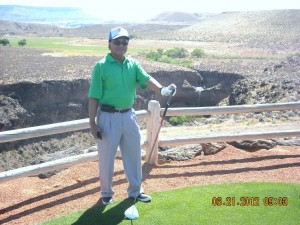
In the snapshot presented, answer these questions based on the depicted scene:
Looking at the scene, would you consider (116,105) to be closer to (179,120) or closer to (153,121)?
(153,121)

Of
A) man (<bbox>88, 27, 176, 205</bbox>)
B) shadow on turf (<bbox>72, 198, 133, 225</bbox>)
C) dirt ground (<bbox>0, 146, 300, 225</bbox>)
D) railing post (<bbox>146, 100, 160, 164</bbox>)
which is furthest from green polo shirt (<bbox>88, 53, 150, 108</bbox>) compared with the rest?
railing post (<bbox>146, 100, 160, 164</bbox>)

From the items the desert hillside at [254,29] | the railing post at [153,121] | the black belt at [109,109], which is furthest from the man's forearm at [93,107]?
the desert hillside at [254,29]

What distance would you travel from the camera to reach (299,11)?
12312 centimetres

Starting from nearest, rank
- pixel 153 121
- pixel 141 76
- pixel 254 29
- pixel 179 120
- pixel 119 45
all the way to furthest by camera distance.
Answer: pixel 119 45
pixel 141 76
pixel 153 121
pixel 179 120
pixel 254 29

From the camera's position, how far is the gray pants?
209 inches

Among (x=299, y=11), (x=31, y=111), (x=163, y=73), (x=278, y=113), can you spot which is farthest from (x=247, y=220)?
(x=299, y=11)

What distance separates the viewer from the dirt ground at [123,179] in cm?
590

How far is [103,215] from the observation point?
5.47 m

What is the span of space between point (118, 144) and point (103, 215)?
37.3 inches

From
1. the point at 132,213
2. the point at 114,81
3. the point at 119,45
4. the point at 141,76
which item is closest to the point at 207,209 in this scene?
the point at 132,213

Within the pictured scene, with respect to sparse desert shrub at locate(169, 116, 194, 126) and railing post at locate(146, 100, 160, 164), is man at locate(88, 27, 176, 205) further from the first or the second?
sparse desert shrub at locate(169, 116, 194, 126)

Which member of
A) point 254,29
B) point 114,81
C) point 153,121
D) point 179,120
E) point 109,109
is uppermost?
point 114,81

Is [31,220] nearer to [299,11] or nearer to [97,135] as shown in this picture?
[97,135]

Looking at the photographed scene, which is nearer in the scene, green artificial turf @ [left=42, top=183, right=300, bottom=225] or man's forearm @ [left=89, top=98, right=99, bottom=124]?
man's forearm @ [left=89, top=98, right=99, bottom=124]
